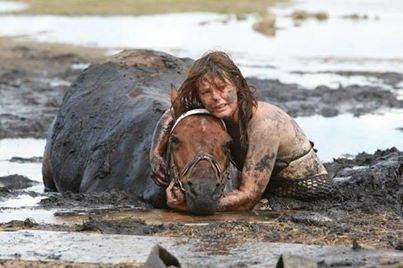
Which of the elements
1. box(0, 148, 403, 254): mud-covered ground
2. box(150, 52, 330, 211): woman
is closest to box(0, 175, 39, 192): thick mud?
box(0, 148, 403, 254): mud-covered ground

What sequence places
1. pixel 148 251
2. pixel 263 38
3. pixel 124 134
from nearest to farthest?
1. pixel 148 251
2. pixel 124 134
3. pixel 263 38

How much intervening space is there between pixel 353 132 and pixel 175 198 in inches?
278

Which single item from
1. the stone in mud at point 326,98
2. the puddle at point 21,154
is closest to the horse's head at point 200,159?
the puddle at point 21,154

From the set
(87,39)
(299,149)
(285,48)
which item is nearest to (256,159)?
(299,149)

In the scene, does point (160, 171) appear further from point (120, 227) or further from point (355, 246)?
point (355, 246)

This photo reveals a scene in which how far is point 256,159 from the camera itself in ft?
25.8

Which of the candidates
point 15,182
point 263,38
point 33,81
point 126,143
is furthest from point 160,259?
point 263,38

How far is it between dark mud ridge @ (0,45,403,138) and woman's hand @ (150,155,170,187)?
2.47 m

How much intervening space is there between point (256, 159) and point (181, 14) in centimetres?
3570

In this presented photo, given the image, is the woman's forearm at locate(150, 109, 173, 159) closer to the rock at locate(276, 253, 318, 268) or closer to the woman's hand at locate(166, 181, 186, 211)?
the woman's hand at locate(166, 181, 186, 211)

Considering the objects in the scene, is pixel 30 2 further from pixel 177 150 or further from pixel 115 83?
pixel 177 150

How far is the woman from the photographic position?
25.3 feet

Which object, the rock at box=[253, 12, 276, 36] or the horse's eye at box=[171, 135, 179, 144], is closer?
the horse's eye at box=[171, 135, 179, 144]

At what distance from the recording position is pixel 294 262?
562 centimetres
